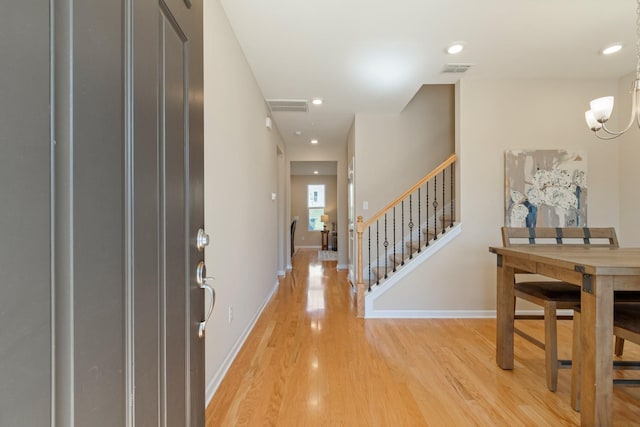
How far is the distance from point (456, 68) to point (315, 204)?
7.42 m

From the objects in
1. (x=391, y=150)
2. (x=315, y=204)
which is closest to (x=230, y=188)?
(x=391, y=150)

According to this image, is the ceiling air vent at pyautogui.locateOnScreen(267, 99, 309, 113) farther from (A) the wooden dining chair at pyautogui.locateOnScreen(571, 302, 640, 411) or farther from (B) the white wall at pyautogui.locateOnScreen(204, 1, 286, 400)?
(A) the wooden dining chair at pyautogui.locateOnScreen(571, 302, 640, 411)

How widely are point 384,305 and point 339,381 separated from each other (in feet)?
4.77

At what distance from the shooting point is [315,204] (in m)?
10.2

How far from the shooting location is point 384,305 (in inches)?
131

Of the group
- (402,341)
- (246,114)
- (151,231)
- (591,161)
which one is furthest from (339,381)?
(591,161)

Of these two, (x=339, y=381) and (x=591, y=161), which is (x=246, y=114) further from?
(x=591, y=161)

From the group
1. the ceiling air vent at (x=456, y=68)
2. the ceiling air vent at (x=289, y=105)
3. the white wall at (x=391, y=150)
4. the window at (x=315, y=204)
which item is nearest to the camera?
the ceiling air vent at (x=456, y=68)

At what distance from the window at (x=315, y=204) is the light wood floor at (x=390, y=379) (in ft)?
23.2

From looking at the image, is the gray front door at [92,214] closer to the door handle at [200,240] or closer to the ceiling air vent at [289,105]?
the door handle at [200,240]

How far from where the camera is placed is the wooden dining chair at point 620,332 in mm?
1498

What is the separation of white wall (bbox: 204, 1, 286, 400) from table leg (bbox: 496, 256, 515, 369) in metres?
2.00

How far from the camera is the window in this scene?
1019 cm

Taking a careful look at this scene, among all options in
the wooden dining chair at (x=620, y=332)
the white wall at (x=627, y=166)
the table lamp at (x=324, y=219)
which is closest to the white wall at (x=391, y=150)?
the white wall at (x=627, y=166)
